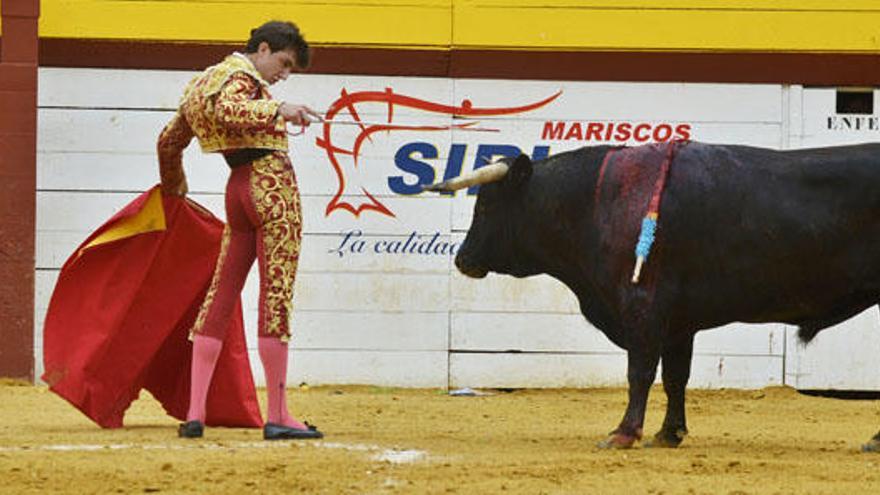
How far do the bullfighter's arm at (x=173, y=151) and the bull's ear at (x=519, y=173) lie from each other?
138 cm

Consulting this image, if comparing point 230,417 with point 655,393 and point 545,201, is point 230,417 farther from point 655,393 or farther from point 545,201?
point 655,393

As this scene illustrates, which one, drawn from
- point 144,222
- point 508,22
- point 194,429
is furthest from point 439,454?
point 508,22

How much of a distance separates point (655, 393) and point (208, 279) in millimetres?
3954

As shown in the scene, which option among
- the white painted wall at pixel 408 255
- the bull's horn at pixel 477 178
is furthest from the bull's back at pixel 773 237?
the white painted wall at pixel 408 255

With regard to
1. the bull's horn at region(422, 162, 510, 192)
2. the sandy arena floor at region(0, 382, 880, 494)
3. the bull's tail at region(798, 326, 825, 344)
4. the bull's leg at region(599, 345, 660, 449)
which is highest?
the bull's horn at region(422, 162, 510, 192)

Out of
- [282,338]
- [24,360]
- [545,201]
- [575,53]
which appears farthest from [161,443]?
[575,53]

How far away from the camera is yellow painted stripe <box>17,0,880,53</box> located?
12586mm

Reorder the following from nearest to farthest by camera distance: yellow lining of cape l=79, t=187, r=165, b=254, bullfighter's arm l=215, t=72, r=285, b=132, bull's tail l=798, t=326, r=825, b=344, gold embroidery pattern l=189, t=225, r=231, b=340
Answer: bullfighter's arm l=215, t=72, r=285, b=132 < gold embroidery pattern l=189, t=225, r=231, b=340 < bull's tail l=798, t=326, r=825, b=344 < yellow lining of cape l=79, t=187, r=165, b=254

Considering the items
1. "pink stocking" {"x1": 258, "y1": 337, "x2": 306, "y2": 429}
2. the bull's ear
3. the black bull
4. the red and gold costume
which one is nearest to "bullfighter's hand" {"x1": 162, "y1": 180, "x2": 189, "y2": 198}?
the red and gold costume

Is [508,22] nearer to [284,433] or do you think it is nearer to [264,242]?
[264,242]

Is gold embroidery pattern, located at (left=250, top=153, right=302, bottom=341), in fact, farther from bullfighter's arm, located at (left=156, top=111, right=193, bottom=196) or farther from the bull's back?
the bull's back

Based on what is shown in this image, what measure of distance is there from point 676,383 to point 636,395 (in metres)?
0.54

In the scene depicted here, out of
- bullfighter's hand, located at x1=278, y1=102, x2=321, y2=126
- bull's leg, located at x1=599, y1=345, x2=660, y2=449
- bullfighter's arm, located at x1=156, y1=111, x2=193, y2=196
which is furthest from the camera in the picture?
bullfighter's arm, located at x1=156, y1=111, x2=193, y2=196

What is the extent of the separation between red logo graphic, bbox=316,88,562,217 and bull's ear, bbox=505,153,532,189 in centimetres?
341
